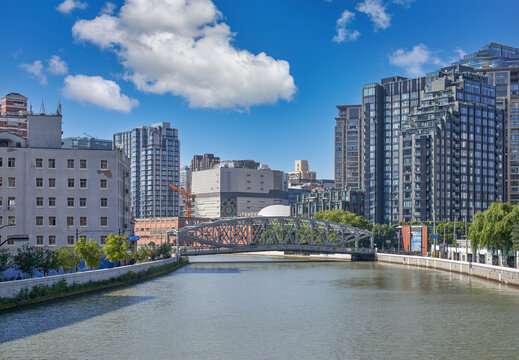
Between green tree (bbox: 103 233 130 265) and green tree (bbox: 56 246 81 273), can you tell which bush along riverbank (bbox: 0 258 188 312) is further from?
green tree (bbox: 56 246 81 273)

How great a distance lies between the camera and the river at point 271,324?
1812 inches

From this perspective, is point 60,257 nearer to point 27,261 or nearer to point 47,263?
point 47,263

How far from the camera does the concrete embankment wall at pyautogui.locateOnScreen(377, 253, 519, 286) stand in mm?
92625

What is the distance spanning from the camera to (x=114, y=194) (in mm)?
104312

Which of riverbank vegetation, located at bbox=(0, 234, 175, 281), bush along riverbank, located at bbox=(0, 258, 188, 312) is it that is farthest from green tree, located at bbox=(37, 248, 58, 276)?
bush along riverbank, located at bbox=(0, 258, 188, 312)

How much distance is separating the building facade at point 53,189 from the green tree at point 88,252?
32.8ft

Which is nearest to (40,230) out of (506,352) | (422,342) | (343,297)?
(343,297)

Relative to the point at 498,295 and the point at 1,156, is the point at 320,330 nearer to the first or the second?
the point at 498,295

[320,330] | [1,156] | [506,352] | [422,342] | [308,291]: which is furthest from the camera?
[1,156]

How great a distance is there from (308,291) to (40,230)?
135 feet

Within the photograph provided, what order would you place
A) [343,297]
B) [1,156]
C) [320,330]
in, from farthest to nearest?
[1,156] → [343,297] → [320,330]

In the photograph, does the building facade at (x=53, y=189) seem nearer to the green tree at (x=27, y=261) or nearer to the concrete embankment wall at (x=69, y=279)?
the concrete embankment wall at (x=69, y=279)

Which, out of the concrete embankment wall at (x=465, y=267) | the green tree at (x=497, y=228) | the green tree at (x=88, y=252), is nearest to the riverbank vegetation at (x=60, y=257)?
the green tree at (x=88, y=252)

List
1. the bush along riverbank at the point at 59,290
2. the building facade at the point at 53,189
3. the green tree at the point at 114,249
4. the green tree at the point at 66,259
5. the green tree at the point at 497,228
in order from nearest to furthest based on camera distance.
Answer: the bush along riverbank at the point at 59,290 < the green tree at the point at 66,259 < the green tree at the point at 114,249 < the building facade at the point at 53,189 < the green tree at the point at 497,228
